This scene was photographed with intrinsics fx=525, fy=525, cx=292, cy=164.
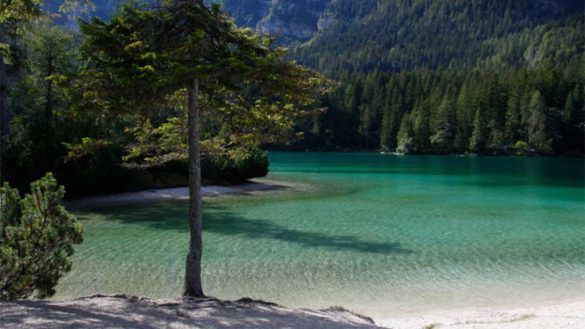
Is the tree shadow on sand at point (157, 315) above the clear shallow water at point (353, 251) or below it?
above

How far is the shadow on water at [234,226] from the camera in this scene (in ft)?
66.0


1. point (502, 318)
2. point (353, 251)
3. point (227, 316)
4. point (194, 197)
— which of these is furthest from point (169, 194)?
point (502, 318)

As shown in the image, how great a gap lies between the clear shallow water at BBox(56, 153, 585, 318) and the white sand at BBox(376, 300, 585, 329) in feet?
2.70

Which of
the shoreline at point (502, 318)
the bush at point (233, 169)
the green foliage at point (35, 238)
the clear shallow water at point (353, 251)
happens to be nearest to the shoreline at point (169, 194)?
the bush at point (233, 169)

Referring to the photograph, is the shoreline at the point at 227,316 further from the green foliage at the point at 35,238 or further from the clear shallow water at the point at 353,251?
the clear shallow water at the point at 353,251

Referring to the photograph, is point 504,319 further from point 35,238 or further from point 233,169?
point 233,169

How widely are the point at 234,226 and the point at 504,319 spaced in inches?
573

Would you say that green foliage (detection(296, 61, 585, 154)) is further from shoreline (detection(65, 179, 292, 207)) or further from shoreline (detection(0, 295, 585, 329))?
shoreline (detection(0, 295, 585, 329))

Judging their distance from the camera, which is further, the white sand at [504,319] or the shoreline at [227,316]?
the white sand at [504,319]

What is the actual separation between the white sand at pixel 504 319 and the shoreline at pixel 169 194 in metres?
23.6

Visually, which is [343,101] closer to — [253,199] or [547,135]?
[547,135]

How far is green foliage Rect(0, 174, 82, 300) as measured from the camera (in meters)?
9.89

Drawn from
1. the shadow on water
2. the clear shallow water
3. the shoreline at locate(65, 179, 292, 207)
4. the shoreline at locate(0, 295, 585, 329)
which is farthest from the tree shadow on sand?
the shoreline at locate(65, 179, 292, 207)

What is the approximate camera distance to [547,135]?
99.0 m
